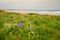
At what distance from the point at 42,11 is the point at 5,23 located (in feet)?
1.47

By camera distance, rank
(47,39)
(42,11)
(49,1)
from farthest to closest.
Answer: (49,1), (42,11), (47,39)

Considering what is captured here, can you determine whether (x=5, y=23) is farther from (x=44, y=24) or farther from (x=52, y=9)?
(x=52, y=9)

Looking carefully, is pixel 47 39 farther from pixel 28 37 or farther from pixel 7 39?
pixel 7 39

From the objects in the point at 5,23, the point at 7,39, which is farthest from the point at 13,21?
the point at 7,39

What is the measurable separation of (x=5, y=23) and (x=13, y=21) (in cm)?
8

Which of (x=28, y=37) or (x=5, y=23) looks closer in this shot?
(x=28, y=37)

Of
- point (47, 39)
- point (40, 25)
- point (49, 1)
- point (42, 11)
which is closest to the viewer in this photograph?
point (47, 39)

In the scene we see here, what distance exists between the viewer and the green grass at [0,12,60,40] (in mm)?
1176

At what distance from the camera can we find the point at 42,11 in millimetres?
1550

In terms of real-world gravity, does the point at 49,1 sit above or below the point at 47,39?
above

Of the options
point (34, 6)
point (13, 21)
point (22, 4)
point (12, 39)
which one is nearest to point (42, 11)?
point (34, 6)

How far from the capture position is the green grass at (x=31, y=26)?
3.86 feet

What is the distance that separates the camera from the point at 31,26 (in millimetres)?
1273

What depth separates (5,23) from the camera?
4.34 ft
